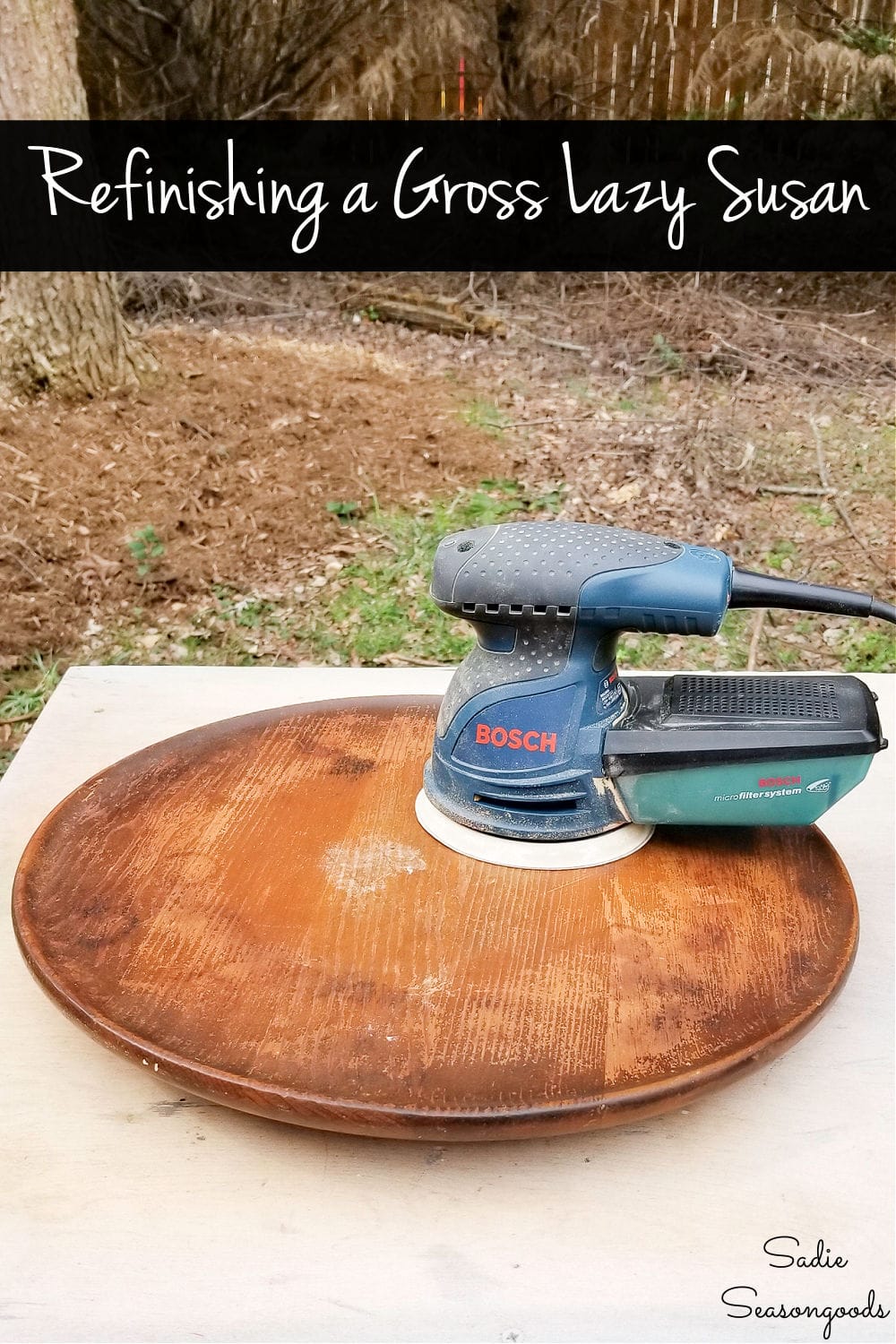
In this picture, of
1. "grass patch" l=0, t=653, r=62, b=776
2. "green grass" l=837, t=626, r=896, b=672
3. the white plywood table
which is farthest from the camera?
"green grass" l=837, t=626, r=896, b=672

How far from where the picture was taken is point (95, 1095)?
938mm

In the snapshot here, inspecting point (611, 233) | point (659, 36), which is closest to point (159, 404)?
point (611, 233)

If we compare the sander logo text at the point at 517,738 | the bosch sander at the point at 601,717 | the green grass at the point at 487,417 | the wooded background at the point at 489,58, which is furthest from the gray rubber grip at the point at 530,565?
the wooded background at the point at 489,58

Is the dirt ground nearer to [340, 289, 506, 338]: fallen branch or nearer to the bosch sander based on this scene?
[340, 289, 506, 338]: fallen branch

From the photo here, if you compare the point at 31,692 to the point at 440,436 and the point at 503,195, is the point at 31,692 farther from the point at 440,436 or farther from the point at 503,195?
the point at 503,195

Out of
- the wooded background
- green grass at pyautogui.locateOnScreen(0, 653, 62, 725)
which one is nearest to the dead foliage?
the wooded background

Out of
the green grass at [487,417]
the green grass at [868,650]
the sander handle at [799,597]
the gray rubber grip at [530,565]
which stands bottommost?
the green grass at [868,650]

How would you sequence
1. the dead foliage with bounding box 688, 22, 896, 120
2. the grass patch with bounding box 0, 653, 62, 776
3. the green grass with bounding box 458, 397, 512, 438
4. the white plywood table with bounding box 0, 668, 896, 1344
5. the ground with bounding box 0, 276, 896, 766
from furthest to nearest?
1. the dead foliage with bounding box 688, 22, 896, 120
2. the green grass with bounding box 458, 397, 512, 438
3. the ground with bounding box 0, 276, 896, 766
4. the grass patch with bounding box 0, 653, 62, 776
5. the white plywood table with bounding box 0, 668, 896, 1344

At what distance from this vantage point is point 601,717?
1088 mm

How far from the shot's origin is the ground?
288 centimetres

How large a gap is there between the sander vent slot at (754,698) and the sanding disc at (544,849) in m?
0.13

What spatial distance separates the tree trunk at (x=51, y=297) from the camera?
3051 millimetres

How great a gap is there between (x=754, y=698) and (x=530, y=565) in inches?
10.6

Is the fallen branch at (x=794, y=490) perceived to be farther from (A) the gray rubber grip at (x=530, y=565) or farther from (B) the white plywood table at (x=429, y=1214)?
(B) the white plywood table at (x=429, y=1214)
